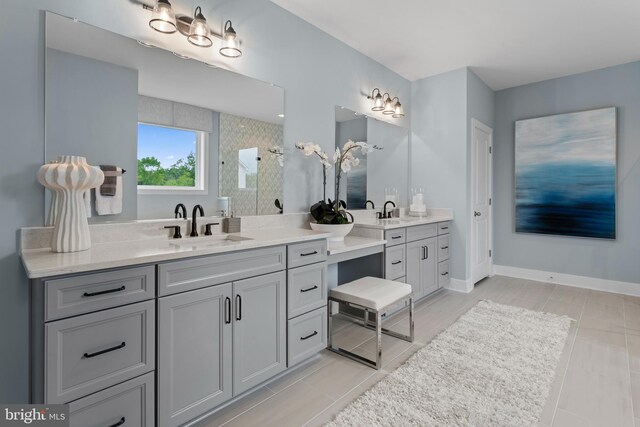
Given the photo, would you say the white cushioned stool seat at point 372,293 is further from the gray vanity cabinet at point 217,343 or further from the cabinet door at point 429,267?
the cabinet door at point 429,267

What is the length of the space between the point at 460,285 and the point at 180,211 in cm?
339

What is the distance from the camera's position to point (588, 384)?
2.02m

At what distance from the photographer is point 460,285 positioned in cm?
397

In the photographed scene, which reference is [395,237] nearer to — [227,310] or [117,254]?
[227,310]

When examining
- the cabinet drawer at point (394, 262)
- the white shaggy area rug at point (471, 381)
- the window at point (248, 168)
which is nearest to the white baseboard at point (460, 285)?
the white shaggy area rug at point (471, 381)

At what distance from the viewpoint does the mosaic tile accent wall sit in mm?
2314

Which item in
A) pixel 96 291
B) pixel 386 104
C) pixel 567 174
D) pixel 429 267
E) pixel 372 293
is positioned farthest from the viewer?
pixel 567 174

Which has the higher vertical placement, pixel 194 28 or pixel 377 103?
pixel 377 103

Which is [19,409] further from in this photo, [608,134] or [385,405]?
[608,134]

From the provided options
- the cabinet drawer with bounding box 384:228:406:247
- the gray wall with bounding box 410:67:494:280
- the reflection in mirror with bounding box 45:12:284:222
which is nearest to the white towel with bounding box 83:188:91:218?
the reflection in mirror with bounding box 45:12:284:222

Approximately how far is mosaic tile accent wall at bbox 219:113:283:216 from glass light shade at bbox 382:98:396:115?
1.66 m

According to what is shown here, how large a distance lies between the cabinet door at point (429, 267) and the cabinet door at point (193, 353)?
235cm

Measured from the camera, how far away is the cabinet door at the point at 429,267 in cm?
342

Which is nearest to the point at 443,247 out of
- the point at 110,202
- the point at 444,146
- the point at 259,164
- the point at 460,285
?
the point at 460,285
